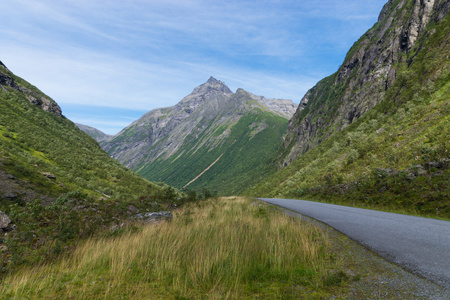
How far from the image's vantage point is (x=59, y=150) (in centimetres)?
4597

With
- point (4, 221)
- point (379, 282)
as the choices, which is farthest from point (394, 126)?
point (4, 221)

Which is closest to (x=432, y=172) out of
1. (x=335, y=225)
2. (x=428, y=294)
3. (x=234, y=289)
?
(x=335, y=225)

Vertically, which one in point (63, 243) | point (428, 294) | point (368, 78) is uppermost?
point (368, 78)

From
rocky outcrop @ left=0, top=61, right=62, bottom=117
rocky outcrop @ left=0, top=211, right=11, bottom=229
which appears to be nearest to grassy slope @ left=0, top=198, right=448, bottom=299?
rocky outcrop @ left=0, top=211, right=11, bottom=229

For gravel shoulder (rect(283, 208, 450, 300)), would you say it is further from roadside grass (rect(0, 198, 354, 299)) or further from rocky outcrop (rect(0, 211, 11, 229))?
rocky outcrop (rect(0, 211, 11, 229))

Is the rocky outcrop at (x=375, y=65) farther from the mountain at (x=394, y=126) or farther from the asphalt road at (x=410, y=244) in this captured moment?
the asphalt road at (x=410, y=244)

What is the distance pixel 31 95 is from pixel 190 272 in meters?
110

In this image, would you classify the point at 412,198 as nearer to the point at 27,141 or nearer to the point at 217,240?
the point at 217,240

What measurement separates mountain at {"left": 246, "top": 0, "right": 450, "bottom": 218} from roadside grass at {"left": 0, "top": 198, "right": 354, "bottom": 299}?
34.8ft

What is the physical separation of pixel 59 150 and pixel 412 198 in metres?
59.6

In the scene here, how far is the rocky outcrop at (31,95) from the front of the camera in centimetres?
7369

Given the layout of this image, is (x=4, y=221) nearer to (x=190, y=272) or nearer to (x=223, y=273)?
(x=190, y=272)

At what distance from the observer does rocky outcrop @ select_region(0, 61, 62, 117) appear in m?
73.7

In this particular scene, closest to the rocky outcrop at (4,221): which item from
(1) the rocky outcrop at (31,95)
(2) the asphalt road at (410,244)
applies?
(2) the asphalt road at (410,244)
